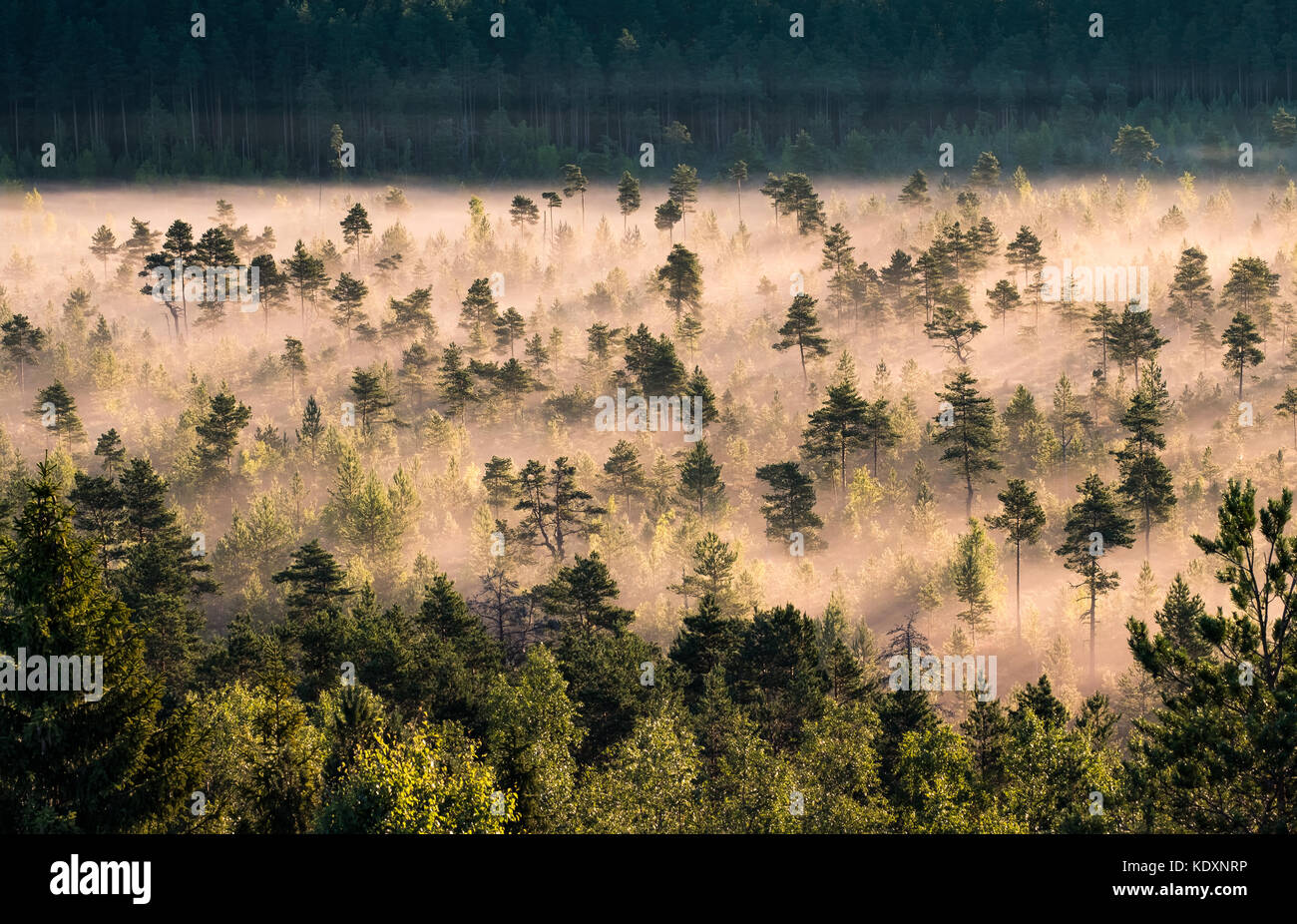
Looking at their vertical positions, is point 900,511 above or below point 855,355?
below

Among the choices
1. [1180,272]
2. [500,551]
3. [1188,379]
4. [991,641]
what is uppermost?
[1180,272]

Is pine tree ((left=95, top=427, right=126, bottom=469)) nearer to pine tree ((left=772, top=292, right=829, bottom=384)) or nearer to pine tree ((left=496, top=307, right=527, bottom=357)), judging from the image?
pine tree ((left=496, top=307, right=527, bottom=357))

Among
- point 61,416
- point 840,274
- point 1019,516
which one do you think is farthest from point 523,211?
point 1019,516

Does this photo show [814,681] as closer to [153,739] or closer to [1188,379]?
[153,739]

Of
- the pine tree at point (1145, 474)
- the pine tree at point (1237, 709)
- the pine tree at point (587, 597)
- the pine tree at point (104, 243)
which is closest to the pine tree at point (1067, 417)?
the pine tree at point (1145, 474)

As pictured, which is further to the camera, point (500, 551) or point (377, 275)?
point (377, 275)

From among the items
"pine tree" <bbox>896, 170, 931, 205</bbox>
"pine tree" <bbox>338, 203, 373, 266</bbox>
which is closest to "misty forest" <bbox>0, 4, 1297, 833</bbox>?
"pine tree" <bbox>896, 170, 931, 205</bbox>

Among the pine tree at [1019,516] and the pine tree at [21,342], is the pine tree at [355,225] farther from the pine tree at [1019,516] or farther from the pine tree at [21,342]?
the pine tree at [1019,516]

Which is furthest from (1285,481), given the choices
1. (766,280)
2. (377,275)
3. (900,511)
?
(377,275)
